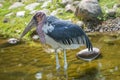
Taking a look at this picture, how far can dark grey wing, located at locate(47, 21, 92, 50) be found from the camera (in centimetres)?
924

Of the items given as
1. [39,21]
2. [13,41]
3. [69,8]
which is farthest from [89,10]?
[39,21]

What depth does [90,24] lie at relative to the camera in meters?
15.2

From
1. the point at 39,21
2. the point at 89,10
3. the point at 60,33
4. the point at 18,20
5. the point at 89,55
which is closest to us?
the point at 60,33

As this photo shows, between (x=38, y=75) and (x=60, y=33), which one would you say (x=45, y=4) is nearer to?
(x=60, y=33)

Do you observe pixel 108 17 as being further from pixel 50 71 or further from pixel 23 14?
pixel 50 71

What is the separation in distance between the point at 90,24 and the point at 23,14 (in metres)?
3.80

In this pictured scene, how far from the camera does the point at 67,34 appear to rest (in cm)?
935

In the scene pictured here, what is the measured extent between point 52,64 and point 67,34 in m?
1.44

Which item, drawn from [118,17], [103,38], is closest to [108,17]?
[118,17]

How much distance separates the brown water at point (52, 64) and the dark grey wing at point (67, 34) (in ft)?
2.45

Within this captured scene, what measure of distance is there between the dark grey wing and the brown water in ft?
2.45

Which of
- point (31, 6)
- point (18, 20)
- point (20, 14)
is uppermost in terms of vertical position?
point (31, 6)

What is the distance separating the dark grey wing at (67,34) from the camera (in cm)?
924

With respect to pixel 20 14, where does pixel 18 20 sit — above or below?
below
